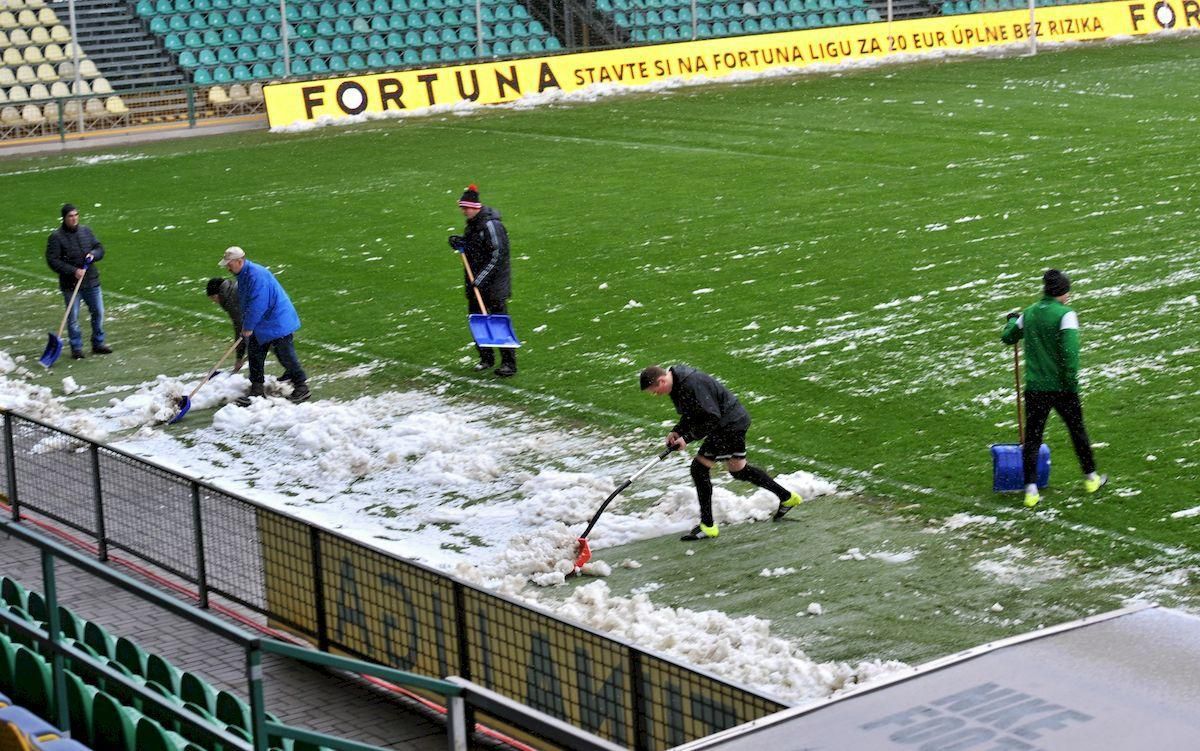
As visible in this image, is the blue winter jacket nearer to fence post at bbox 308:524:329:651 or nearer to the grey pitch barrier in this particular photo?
fence post at bbox 308:524:329:651

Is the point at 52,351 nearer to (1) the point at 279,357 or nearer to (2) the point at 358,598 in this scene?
(1) the point at 279,357

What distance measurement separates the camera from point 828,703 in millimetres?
4508

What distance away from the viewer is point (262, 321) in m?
16.2

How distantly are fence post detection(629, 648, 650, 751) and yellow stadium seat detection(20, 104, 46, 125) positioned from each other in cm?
3206

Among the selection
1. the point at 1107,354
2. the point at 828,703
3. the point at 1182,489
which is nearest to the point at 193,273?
the point at 1107,354

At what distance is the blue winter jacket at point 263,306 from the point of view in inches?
632

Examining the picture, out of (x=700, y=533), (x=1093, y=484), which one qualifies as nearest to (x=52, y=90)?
(x=700, y=533)

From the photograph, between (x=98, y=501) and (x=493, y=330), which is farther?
(x=493, y=330)

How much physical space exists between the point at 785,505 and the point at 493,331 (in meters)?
5.16

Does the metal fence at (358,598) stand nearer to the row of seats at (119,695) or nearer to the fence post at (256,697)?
the row of seats at (119,695)

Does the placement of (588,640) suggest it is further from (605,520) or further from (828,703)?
(605,520)

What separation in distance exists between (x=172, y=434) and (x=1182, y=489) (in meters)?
9.34

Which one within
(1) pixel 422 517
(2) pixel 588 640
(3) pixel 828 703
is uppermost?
(3) pixel 828 703

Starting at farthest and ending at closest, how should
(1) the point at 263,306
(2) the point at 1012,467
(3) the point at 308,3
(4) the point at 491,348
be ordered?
(3) the point at 308,3 < (4) the point at 491,348 < (1) the point at 263,306 < (2) the point at 1012,467
